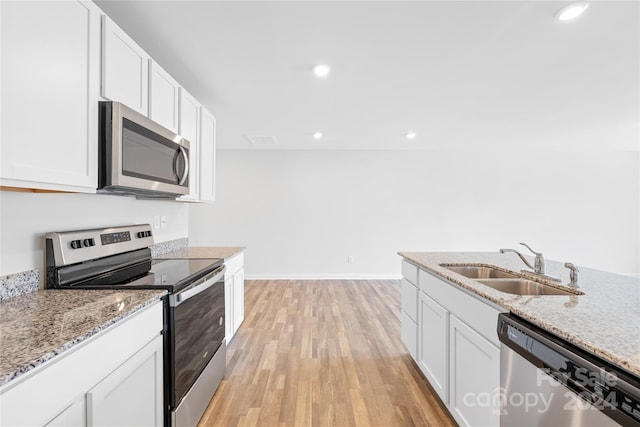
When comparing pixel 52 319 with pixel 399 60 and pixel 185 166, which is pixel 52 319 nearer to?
pixel 185 166

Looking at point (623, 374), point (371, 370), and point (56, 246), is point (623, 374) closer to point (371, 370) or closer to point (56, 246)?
point (371, 370)

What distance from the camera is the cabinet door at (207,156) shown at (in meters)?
2.69

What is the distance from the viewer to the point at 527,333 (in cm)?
105

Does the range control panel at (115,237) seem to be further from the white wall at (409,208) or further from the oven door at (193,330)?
the white wall at (409,208)

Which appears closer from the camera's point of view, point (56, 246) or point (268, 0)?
point (56, 246)

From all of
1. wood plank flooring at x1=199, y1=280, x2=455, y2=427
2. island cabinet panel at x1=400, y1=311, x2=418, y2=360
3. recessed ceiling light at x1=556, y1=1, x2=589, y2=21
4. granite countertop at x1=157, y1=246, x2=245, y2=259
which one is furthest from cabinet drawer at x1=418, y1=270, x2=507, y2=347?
recessed ceiling light at x1=556, y1=1, x2=589, y2=21

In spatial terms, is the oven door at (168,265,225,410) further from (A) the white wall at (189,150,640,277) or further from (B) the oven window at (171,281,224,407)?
(A) the white wall at (189,150,640,277)

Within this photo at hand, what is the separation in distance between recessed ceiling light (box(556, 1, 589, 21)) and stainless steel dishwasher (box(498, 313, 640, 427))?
1797mm

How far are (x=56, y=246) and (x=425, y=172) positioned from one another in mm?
5391

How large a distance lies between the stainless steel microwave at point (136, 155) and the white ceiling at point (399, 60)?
0.71 m

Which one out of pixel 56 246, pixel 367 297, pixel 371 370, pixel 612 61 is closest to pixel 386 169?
pixel 367 297

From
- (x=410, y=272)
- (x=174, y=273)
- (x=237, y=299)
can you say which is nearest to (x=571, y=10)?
(x=410, y=272)

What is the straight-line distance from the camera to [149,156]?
1732 millimetres

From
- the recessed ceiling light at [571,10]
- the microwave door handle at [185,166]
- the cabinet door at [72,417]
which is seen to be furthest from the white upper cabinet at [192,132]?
the recessed ceiling light at [571,10]
